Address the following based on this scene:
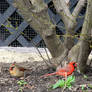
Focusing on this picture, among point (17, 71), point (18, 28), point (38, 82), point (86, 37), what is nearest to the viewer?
point (86, 37)

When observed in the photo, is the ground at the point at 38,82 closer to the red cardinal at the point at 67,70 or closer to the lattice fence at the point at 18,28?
the red cardinal at the point at 67,70

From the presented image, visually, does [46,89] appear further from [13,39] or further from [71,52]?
[13,39]

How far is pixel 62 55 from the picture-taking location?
3.36 metres

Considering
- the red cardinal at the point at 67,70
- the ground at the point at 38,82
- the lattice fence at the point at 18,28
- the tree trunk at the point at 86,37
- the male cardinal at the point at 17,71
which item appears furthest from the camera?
the lattice fence at the point at 18,28

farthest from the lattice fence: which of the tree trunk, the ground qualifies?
the tree trunk

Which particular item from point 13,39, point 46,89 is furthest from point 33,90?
point 13,39

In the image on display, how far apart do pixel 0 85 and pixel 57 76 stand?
0.75 metres

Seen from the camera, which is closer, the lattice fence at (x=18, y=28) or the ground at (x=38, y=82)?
the ground at (x=38, y=82)

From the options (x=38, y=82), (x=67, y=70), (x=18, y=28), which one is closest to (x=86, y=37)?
(x=67, y=70)

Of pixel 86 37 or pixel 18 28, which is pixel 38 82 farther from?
pixel 18 28

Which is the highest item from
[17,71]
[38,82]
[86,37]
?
[86,37]

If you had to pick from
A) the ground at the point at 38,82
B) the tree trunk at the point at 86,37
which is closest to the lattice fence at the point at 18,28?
the ground at the point at 38,82

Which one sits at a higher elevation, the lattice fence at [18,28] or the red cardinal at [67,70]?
the lattice fence at [18,28]

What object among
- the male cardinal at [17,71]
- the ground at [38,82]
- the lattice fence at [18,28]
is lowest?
the ground at [38,82]
